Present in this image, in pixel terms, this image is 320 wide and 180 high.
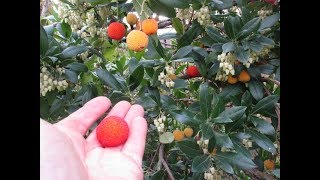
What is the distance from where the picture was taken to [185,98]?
169cm

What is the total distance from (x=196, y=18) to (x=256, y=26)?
248mm

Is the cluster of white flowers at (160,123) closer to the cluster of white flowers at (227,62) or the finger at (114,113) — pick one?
the finger at (114,113)

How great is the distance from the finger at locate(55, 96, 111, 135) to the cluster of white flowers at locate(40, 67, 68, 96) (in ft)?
0.59

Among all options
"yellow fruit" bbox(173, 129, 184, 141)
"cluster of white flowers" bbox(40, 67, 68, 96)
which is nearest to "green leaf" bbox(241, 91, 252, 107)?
"yellow fruit" bbox(173, 129, 184, 141)

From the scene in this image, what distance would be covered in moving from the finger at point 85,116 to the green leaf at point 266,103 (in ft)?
1.76

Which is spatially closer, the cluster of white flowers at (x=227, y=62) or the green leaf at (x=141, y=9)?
the green leaf at (x=141, y=9)

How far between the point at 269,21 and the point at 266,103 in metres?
0.29

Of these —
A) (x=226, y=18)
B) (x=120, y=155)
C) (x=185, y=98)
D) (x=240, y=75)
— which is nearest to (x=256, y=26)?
(x=226, y=18)

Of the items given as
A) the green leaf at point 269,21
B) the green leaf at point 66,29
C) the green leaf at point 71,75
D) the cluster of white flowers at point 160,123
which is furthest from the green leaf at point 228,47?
the green leaf at point 66,29

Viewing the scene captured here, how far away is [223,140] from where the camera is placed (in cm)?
124

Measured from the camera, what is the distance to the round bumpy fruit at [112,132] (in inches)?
43.5

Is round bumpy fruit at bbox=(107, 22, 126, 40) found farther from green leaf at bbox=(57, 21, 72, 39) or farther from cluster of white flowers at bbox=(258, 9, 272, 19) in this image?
cluster of white flowers at bbox=(258, 9, 272, 19)
